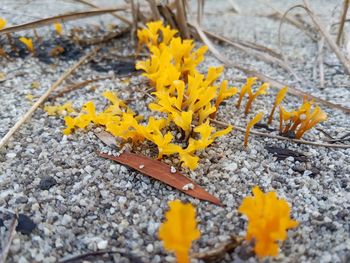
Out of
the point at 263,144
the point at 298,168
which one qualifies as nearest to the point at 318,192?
the point at 298,168

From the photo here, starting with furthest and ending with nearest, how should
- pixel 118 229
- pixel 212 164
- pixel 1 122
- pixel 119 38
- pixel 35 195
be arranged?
pixel 119 38 < pixel 1 122 < pixel 212 164 < pixel 35 195 < pixel 118 229

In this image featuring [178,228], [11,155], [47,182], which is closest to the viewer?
[178,228]

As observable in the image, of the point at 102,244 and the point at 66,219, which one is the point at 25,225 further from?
the point at 102,244

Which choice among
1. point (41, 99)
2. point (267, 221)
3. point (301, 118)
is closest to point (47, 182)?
point (41, 99)

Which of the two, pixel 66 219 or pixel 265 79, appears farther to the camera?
pixel 265 79

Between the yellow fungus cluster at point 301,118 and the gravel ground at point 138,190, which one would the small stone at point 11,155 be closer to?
the gravel ground at point 138,190

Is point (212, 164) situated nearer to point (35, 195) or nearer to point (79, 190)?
point (79, 190)

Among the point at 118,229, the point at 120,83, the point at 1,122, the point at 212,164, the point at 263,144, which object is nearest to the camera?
the point at 118,229

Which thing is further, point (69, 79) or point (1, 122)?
point (69, 79)
